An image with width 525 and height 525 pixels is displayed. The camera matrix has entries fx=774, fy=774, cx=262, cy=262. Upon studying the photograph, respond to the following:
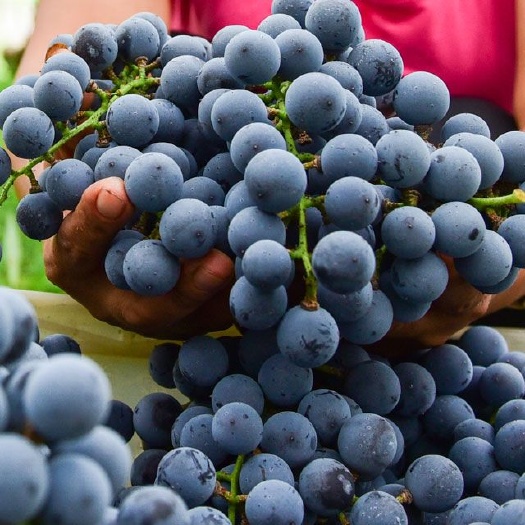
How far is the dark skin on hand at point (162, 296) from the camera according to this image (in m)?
0.70

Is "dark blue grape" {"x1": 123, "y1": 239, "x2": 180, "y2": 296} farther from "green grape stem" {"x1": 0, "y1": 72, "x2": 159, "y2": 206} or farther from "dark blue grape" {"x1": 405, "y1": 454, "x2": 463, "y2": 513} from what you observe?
"dark blue grape" {"x1": 405, "y1": 454, "x2": 463, "y2": 513}

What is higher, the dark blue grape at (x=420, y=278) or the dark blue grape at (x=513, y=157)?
the dark blue grape at (x=513, y=157)

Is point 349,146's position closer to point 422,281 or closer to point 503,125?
point 422,281

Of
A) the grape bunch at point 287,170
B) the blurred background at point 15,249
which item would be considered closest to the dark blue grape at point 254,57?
the grape bunch at point 287,170

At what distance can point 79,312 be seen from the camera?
1160 mm

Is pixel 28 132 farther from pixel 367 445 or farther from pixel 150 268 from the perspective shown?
pixel 367 445

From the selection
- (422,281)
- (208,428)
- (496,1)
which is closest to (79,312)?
(208,428)

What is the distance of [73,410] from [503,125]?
3.36 ft

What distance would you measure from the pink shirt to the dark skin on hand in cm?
51

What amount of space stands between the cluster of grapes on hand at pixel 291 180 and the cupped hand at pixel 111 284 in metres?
0.02

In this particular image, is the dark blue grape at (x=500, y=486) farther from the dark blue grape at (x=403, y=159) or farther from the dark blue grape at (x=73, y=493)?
the dark blue grape at (x=73, y=493)

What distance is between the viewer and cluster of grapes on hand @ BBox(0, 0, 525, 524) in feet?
2.06

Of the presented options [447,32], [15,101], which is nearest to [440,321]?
[15,101]

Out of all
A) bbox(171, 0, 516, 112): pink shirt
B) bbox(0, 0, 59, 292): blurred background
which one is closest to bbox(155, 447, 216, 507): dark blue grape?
bbox(171, 0, 516, 112): pink shirt
